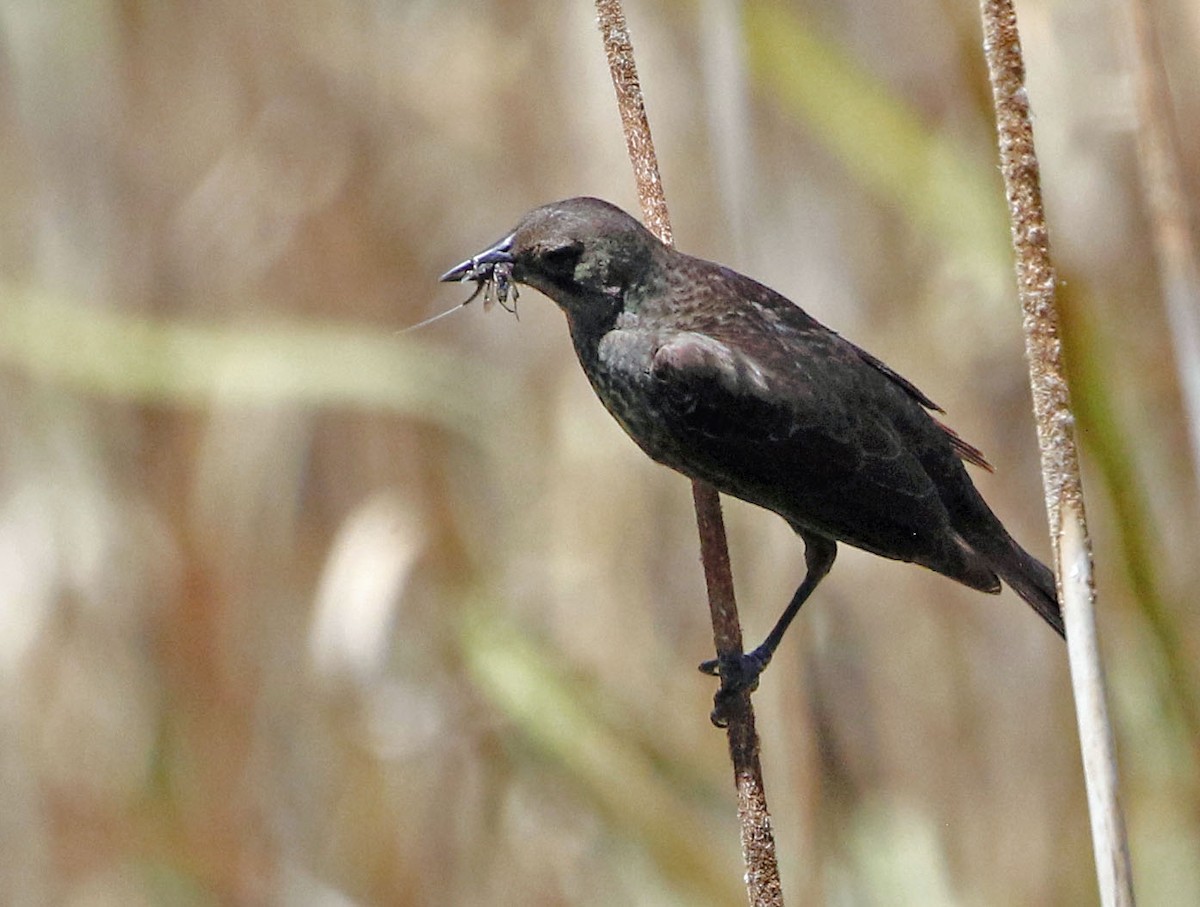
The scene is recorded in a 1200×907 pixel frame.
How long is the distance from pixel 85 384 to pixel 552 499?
134cm

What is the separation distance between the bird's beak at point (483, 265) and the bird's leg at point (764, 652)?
850mm

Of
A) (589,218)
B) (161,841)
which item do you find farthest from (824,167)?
(161,841)

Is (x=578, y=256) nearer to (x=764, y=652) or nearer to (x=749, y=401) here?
(x=749, y=401)

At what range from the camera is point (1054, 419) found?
1.85 m

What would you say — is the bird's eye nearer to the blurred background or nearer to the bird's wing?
the bird's wing

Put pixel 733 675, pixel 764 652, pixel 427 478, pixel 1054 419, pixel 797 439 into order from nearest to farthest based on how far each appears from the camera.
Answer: pixel 1054 419
pixel 733 675
pixel 797 439
pixel 764 652
pixel 427 478

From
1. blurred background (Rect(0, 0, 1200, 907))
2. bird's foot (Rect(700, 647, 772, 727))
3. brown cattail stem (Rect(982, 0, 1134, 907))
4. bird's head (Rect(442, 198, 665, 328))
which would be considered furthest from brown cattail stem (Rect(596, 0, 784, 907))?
blurred background (Rect(0, 0, 1200, 907))

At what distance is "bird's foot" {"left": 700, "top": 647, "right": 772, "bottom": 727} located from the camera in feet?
9.11

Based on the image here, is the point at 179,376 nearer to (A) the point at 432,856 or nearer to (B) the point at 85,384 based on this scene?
(B) the point at 85,384

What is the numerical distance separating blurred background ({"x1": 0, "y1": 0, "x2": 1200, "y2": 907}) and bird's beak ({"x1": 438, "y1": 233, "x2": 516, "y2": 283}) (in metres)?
1.23

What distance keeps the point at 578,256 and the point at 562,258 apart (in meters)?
0.03

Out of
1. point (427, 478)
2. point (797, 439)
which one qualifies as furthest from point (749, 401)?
point (427, 478)

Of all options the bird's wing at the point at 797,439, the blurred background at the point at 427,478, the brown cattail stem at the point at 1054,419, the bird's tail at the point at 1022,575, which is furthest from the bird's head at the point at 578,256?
the brown cattail stem at the point at 1054,419

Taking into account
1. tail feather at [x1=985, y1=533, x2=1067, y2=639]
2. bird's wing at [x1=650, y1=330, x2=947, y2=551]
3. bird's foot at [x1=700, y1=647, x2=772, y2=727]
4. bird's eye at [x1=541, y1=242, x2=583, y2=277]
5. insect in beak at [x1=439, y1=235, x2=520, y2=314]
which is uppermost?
bird's eye at [x1=541, y1=242, x2=583, y2=277]
